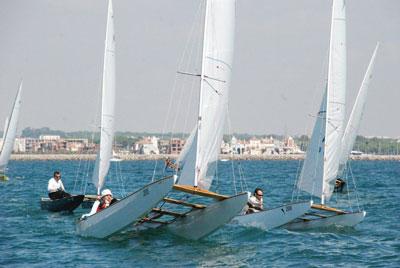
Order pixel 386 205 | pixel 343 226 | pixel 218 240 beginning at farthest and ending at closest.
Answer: pixel 386 205 → pixel 343 226 → pixel 218 240

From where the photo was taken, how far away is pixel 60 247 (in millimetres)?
23281

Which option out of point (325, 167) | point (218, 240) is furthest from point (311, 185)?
point (218, 240)

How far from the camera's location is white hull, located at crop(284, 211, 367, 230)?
26938 mm

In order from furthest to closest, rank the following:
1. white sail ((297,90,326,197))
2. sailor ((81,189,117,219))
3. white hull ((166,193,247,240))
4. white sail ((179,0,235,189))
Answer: white sail ((297,90,326,197)), sailor ((81,189,117,219)), white sail ((179,0,235,189)), white hull ((166,193,247,240))

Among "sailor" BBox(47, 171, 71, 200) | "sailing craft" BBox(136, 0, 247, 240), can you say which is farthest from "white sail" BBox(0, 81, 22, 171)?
"sailing craft" BBox(136, 0, 247, 240)

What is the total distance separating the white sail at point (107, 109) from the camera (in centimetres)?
3444

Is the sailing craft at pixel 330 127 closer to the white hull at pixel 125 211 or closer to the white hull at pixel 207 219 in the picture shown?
the white hull at pixel 207 219

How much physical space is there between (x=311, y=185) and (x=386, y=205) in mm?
10070

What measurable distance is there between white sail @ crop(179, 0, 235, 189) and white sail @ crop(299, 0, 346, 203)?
668 centimetres

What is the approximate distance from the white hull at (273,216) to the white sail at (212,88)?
Answer: 307 centimetres

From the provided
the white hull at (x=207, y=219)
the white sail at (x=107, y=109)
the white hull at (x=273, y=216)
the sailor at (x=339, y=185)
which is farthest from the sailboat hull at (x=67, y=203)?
the sailor at (x=339, y=185)

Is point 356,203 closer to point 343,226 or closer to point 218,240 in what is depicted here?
point 343,226

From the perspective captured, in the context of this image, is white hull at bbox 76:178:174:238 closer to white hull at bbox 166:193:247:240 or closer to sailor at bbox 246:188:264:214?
white hull at bbox 166:193:247:240

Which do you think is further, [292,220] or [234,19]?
[292,220]
